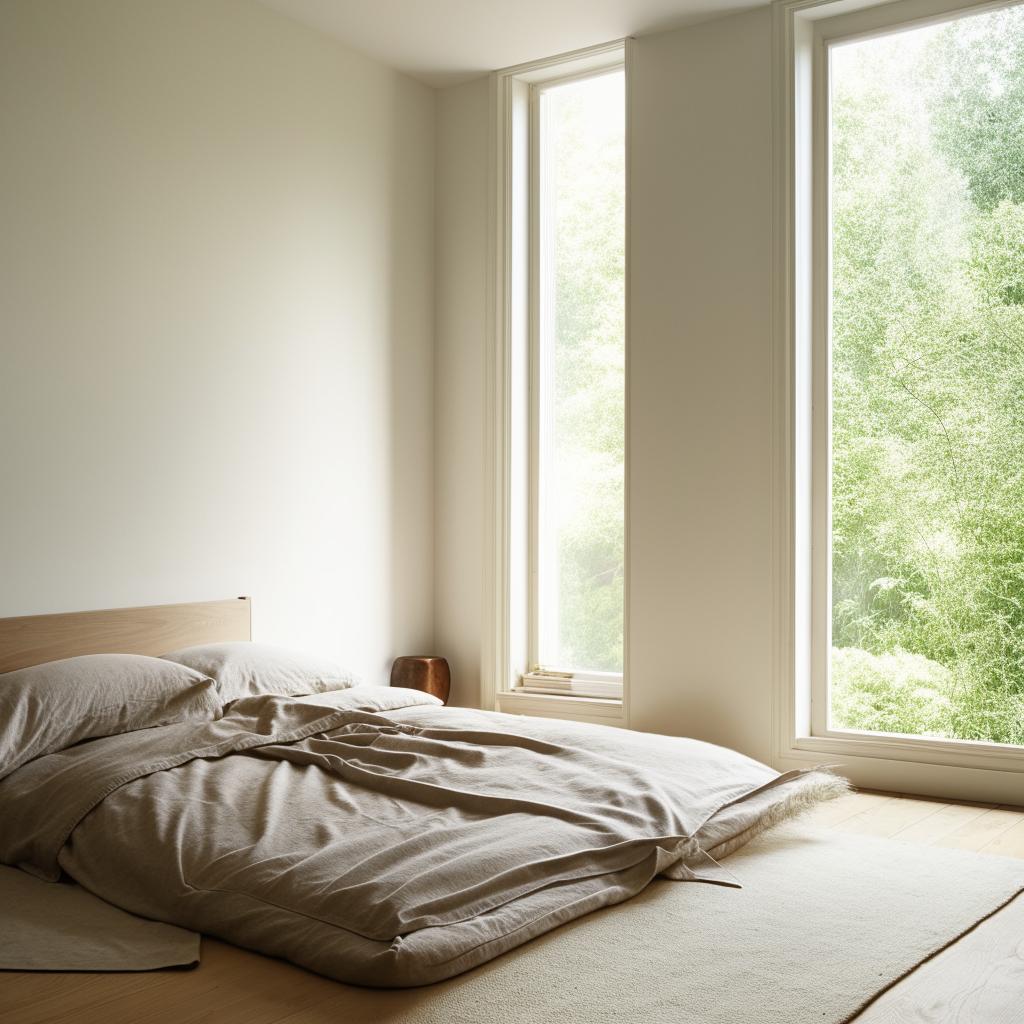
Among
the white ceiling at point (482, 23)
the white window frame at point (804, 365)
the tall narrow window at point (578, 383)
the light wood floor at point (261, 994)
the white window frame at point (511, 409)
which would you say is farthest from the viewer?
the white window frame at point (511, 409)

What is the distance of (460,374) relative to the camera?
4.47 m

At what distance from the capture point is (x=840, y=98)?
3.76m

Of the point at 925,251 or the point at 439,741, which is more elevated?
the point at 925,251

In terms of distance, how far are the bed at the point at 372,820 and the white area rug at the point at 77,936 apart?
4 centimetres

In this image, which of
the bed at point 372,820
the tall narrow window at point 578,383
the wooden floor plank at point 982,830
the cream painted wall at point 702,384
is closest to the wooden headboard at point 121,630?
the bed at point 372,820

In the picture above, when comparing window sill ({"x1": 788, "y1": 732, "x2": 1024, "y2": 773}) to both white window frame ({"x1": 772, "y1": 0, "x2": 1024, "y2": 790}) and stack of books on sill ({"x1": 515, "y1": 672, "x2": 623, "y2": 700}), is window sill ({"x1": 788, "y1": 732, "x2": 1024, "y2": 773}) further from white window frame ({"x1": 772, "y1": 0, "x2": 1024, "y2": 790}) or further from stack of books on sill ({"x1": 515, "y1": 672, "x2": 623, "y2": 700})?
stack of books on sill ({"x1": 515, "y1": 672, "x2": 623, "y2": 700})

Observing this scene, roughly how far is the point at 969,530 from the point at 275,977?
2.63 metres

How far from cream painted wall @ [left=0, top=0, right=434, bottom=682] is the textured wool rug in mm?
1879

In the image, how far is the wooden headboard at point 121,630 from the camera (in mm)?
2938

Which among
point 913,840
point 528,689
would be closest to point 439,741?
point 913,840

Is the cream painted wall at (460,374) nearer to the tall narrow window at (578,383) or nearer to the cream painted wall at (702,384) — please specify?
the tall narrow window at (578,383)

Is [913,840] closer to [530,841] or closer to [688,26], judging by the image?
[530,841]

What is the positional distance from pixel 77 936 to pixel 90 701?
0.82 metres

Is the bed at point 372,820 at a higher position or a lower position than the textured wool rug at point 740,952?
higher
